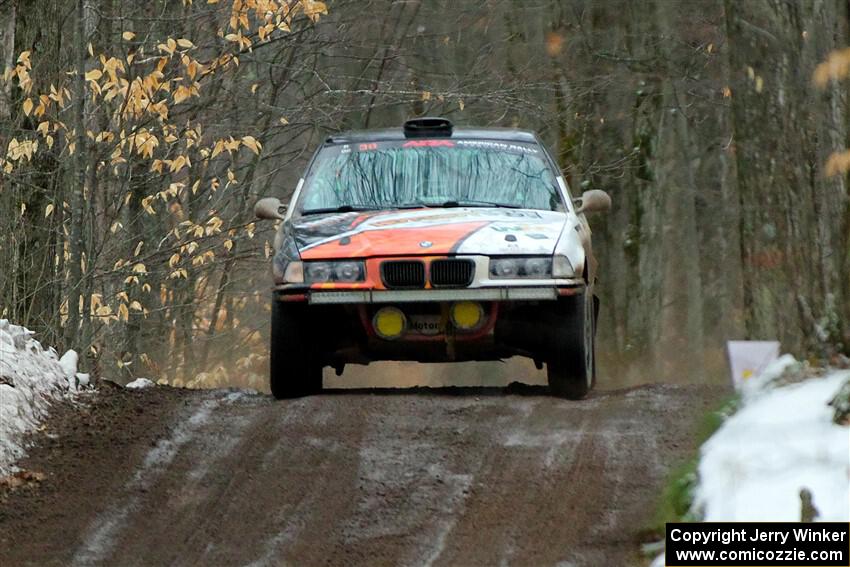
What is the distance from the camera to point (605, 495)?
7.00 meters

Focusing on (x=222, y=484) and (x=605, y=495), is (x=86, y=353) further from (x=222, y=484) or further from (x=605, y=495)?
(x=605, y=495)

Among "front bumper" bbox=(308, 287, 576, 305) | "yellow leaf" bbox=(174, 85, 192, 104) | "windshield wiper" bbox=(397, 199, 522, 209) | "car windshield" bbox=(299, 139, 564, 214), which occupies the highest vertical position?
"yellow leaf" bbox=(174, 85, 192, 104)

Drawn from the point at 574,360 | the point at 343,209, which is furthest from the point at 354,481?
the point at 343,209

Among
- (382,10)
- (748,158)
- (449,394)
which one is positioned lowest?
(449,394)

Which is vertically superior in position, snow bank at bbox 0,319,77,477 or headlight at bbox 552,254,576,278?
headlight at bbox 552,254,576,278

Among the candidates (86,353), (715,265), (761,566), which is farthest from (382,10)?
(761,566)

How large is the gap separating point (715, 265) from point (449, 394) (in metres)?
17.4

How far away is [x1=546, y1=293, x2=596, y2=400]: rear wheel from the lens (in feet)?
31.1

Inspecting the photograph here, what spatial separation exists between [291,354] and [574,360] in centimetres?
185

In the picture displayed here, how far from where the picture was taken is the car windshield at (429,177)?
10.4 m

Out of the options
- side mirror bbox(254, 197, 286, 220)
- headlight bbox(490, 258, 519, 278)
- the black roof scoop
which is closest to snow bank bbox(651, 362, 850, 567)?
headlight bbox(490, 258, 519, 278)

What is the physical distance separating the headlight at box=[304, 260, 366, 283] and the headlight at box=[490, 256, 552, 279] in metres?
0.84

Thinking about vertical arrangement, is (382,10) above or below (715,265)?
above

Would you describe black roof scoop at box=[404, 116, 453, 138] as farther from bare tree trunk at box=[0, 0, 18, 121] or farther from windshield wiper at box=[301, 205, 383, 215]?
bare tree trunk at box=[0, 0, 18, 121]
